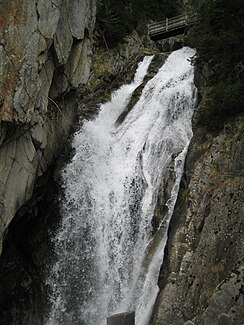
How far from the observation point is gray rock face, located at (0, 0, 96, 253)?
11344 millimetres

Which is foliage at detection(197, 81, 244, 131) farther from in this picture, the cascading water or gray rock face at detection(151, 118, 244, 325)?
the cascading water

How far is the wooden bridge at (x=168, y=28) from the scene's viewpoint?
30641 millimetres

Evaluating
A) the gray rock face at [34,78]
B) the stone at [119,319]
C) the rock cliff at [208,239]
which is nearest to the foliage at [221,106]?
the rock cliff at [208,239]

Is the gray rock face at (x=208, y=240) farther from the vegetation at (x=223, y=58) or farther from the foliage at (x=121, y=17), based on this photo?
the foliage at (x=121, y=17)

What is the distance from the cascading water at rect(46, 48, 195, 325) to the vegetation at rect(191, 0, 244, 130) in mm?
1873

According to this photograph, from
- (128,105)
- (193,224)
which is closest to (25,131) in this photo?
(193,224)

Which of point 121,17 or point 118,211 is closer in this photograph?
point 118,211

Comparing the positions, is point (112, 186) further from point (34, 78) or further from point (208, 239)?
point (34, 78)

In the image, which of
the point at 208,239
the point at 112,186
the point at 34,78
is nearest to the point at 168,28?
the point at 112,186

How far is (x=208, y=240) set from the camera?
11.9 m

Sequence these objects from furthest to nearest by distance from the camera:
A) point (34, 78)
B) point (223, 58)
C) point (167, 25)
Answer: point (167, 25) → point (223, 58) → point (34, 78)

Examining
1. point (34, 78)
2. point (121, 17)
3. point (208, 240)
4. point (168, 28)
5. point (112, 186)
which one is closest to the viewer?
point (208, 240)

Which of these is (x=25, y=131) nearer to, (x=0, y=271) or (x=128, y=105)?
(x=0, y=271)

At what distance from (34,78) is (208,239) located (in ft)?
21.9
